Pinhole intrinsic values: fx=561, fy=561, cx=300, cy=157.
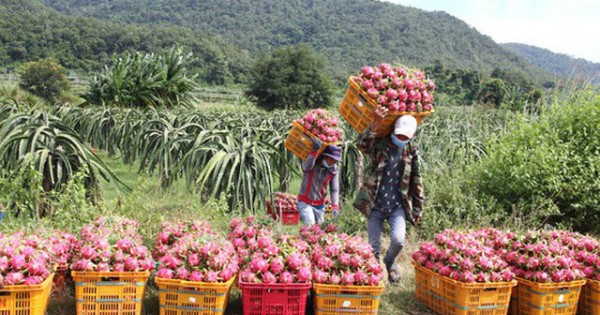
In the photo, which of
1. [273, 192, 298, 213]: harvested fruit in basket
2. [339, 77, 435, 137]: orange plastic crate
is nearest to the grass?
[339, 77, 435, 137]: orange plastic crate

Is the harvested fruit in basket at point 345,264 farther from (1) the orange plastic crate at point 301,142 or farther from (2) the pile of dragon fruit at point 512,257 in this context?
(1) the orange plastic crate at point 301,142

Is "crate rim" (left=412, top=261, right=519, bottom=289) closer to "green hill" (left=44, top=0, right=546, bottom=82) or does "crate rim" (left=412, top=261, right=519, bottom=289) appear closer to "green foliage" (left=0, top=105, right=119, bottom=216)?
"green foliage" (left=0, top=105, right=119, bottom=216)

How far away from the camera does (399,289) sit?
4.73m

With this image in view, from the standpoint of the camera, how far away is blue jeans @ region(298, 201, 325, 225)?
5883 millimetres

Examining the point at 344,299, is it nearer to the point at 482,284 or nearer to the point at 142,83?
the point at 482,284

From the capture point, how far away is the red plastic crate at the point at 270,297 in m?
3.51

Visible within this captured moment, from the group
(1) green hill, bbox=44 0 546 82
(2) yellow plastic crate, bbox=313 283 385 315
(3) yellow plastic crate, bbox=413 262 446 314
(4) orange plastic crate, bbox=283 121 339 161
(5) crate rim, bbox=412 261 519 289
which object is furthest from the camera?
(1) green hill, bbox=44 0 546 82

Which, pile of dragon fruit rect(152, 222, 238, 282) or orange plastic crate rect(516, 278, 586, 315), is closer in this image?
pile of dragon fruit rect(152, 222, 238, 282)

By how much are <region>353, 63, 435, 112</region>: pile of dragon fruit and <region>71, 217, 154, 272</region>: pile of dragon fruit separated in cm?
218

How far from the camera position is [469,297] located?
3.86 m

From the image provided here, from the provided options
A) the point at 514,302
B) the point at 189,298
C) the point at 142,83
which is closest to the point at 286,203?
the point at 514,302

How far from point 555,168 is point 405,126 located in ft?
9.09

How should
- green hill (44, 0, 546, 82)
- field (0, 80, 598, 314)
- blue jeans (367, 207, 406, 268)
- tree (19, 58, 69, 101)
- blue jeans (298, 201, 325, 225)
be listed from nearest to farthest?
field (0, 80, 598, 314) → blue jeans (367, 207, 406, 268) → blue jeans (298, 201, 325, 225) → tree (19, 58, 69, 101) → green hill (44, 0, 546, 82)

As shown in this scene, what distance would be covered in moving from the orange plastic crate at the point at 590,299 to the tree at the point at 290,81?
30.4 m
